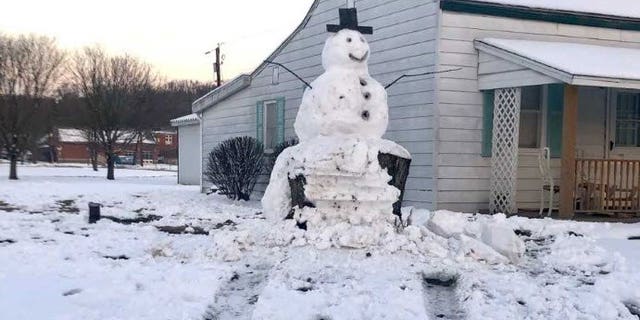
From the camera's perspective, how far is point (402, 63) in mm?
11953

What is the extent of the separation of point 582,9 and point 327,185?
7.33m

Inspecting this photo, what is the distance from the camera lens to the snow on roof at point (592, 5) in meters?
11.5

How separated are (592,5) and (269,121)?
755cm

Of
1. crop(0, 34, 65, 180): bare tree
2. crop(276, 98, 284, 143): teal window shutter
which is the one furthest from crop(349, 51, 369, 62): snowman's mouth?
crop(0, 34, 65, 180): bare tree

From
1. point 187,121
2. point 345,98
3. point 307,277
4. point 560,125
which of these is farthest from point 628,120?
point 187,121

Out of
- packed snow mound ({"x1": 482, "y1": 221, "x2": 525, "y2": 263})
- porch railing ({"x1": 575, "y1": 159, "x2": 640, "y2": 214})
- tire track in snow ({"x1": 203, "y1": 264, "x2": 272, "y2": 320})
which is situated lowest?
tire track in snow ({"x1": 203, "y1": 264, "x2": 272, "y2": 320})

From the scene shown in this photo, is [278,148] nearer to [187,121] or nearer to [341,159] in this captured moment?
[341,159]

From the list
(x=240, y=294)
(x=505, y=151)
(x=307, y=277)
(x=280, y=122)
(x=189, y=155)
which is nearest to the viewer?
(x=240, y=294)

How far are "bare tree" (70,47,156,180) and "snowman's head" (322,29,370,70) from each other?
2150cm

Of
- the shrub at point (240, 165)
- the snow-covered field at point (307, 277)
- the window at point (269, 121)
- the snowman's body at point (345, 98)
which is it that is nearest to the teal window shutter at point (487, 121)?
the snow-covered field at point (307, 277)

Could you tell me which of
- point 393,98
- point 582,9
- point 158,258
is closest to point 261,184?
point 393,98

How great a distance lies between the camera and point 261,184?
15641 mm

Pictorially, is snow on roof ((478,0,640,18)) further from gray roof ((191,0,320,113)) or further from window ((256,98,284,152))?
window ((256,98,284,152))

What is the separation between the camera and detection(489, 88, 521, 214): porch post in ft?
35.2
